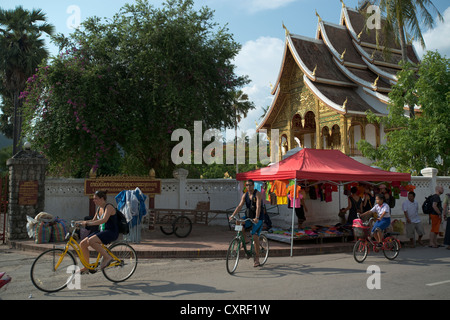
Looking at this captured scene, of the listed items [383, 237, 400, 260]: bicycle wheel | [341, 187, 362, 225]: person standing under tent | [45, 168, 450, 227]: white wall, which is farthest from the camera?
[45, 168, 450, 227]: white wall

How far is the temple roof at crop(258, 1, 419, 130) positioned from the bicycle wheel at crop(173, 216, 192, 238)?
12.8m

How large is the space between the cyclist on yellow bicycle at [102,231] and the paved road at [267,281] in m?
0.49

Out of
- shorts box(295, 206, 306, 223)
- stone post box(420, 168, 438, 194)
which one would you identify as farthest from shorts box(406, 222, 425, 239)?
stone post box(420, 168, 438, 194)

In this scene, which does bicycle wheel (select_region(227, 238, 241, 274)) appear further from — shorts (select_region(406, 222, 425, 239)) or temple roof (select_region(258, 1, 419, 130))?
temple roof (select_region(258, 1, 419, 130))

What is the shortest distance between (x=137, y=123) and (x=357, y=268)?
9.17 meters

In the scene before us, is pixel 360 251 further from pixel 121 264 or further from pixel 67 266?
pixel 67 266

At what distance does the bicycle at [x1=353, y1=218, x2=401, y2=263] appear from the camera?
27.5 ft

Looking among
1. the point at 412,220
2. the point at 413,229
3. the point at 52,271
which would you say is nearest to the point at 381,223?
the point at 412,220

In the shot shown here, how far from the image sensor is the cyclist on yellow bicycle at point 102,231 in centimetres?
611

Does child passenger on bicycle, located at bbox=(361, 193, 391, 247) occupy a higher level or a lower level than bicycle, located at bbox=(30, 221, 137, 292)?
higher

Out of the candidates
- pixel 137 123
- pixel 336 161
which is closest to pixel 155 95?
pixel 137 123

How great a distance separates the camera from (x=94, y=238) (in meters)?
6.11

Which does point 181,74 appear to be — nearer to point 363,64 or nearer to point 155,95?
point 155,95

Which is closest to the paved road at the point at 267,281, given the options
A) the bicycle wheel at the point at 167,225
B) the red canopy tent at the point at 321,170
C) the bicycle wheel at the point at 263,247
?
the bicycle wheel at the point at 263,247
